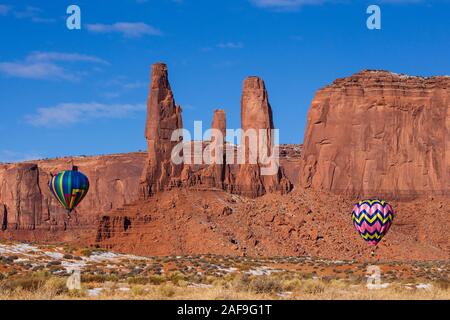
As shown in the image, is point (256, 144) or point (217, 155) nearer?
point (217, 155)

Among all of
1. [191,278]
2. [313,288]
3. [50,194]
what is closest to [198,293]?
[313,288]

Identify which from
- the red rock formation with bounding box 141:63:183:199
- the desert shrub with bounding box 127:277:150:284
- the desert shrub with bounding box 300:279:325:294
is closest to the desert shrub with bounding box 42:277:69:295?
the desert shrub with bounding box 127:277:150:284

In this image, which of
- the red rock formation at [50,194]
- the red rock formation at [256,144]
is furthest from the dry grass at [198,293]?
the red rock formation at [50,194]

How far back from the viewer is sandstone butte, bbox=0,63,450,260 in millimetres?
84312

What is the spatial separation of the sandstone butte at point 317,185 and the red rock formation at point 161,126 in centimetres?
11

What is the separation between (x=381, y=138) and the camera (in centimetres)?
9988

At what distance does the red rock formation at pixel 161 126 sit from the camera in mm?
92688

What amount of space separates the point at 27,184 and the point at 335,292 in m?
127

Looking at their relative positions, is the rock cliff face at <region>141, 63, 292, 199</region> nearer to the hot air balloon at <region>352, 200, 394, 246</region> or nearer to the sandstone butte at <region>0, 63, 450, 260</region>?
the sandstone butte at <region>0, 63, 450, 260</region>

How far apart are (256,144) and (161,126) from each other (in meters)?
10.7

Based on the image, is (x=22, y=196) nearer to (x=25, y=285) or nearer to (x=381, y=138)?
(x=381, y=138)

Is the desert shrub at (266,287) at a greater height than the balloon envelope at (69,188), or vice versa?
the balloon envelope at (69,188)

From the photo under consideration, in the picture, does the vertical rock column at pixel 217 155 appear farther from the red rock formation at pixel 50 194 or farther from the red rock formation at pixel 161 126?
the red rock formation at pixel 50 194
